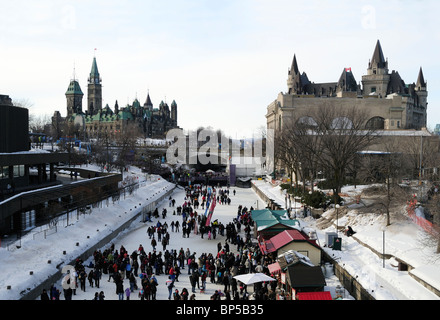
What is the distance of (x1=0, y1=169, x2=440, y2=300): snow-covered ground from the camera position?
14.8 m

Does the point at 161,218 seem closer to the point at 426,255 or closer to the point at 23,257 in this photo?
the point at 23,257

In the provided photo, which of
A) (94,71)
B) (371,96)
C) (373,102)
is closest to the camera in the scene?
(373,102)

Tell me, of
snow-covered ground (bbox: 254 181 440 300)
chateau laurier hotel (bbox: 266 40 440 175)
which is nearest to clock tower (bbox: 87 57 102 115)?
chateau laurier hotel (bbox: 266 40 440 175)

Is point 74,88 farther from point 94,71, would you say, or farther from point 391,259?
point 391,259

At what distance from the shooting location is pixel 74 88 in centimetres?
17200

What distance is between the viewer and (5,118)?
2680 cm

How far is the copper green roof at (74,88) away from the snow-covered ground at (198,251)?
155 m

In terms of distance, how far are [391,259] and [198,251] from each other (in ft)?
34.2

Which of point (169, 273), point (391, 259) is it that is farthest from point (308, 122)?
point (169, 273)

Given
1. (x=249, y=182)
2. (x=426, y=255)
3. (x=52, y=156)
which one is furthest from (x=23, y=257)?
(x=249, y=182)

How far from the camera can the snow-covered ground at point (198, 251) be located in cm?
1484

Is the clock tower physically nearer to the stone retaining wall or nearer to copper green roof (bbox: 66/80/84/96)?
copper green roof (bbox: 66/80/84/96)

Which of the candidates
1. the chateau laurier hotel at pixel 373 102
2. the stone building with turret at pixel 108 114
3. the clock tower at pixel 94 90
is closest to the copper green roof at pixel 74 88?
the stone building with turret at pixel 108 114

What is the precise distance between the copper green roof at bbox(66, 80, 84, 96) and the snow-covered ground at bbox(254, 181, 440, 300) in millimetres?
165314
